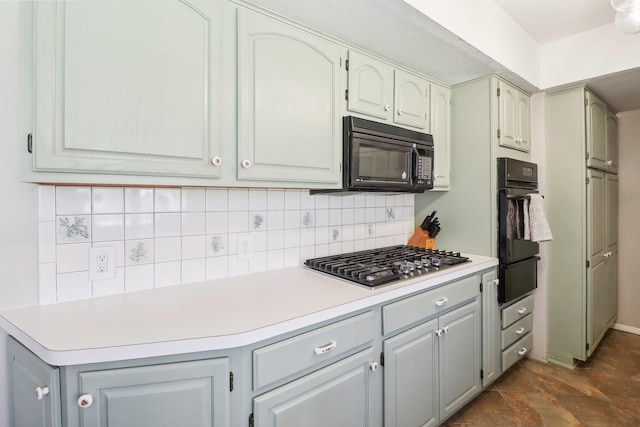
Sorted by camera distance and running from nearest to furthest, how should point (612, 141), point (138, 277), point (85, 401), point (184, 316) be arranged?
point (85, 401) → point (184, 316) → point (138, 277) → point (612, 141)

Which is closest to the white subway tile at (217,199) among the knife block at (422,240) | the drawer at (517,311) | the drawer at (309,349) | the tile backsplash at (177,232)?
the tile backsplash at (177,232)

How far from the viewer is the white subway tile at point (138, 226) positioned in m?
1.31

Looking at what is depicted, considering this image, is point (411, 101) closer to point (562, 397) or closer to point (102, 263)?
point (102, 263)

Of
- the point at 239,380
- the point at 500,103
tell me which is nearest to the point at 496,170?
the point at 500,103

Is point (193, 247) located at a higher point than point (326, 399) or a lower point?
higher

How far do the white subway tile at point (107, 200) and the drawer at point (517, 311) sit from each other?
7.52 ft

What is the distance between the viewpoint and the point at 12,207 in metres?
1.09

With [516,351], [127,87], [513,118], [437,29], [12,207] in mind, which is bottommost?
[516,351]

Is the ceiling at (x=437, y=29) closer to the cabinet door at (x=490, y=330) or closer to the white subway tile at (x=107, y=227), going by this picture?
the white subway tile at (x=107, y=227)

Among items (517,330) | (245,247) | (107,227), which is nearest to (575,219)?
(517,330)

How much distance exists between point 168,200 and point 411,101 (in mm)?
1488

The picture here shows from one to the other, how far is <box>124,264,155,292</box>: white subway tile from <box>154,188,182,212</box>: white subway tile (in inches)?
9.8

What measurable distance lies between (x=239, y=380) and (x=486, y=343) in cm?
167

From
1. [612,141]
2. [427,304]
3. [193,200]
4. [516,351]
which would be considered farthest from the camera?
[612,141]
